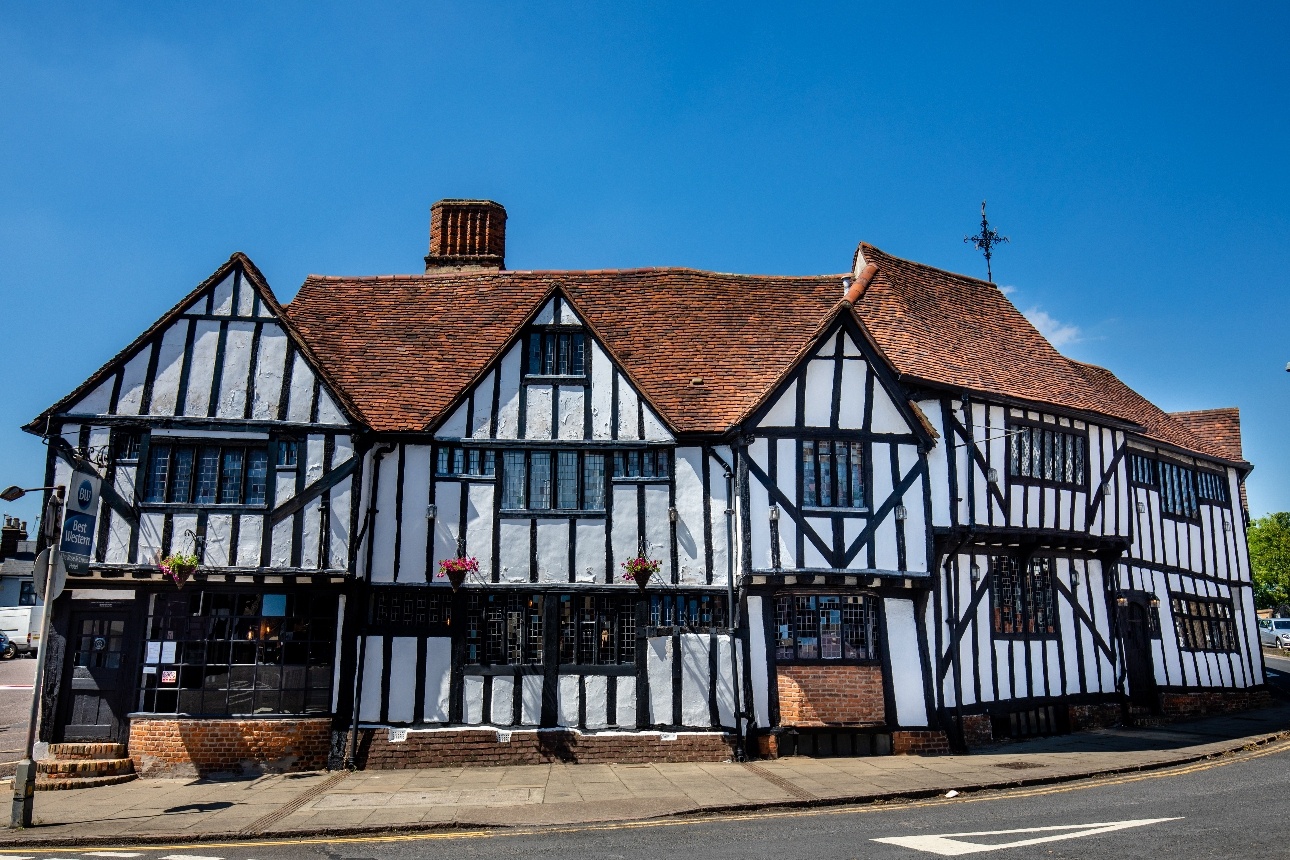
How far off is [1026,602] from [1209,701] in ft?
23.2

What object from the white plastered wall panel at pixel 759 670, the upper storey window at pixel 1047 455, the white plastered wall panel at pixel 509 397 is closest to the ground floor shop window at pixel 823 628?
the white plastered wall panel at pixel 759 670

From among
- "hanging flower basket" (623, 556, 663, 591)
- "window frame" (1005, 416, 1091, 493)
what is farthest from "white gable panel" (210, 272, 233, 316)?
"window frame" (1005, 416, 1091, 493)

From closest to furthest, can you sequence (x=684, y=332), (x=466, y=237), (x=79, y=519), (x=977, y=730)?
(x=79, y=519) → (x=977, y=730) → (x=684, y=332) → (x=466, y=237)

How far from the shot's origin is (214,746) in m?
15.0

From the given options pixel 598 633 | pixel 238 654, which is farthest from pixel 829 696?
pixel 238 654

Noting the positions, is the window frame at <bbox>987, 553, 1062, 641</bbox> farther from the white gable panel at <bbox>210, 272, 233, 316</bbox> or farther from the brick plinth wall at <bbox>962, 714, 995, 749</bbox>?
the white gable panel at <bbox>210, 272, 233, 316</bbox>

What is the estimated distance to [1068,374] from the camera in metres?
21.1

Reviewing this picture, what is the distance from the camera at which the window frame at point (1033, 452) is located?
60.7 feet

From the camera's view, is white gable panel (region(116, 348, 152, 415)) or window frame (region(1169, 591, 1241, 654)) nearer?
white gable panel (region(116, 348, 152, 415))

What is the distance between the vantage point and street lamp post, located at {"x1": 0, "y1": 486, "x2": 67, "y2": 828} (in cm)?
1120

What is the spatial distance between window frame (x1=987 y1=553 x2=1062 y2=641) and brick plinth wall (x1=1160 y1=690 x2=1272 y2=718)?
4370 millimetres

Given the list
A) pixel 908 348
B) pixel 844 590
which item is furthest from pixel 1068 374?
pixel 844 590

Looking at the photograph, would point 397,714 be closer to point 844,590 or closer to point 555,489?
point 555,489

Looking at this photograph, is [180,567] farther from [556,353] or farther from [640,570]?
[640,570]
